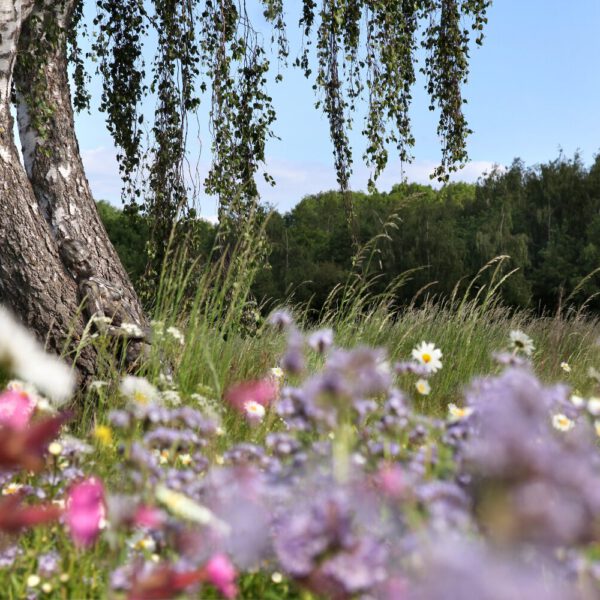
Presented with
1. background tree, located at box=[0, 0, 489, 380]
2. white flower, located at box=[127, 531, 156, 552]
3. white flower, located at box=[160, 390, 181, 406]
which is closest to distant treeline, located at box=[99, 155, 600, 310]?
background tree, located at box=[0, 0, 489, 380]

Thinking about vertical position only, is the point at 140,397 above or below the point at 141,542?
above

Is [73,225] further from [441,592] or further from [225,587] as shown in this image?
[441,592]

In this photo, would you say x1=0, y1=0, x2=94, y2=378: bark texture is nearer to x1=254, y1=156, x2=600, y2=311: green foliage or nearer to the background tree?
the background tree

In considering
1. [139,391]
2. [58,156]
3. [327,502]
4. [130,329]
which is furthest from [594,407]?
[58,156]

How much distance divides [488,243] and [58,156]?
30.9 m

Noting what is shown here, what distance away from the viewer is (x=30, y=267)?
470 cm

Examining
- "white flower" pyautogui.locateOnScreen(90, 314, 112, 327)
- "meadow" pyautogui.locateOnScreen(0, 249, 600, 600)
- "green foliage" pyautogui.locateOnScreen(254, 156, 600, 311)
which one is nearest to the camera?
"meadow" pyautogui.locateOnScreen(0, 249, 600, 600)

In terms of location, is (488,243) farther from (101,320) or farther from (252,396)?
(252,396)

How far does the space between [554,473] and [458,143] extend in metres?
6.71

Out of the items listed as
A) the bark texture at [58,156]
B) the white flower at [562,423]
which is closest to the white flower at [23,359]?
the white flower at [562,423]

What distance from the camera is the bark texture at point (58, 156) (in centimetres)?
512

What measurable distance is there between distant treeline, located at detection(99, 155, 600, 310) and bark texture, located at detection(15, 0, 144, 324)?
2538cm

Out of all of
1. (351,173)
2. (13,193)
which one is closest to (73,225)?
(13,193)

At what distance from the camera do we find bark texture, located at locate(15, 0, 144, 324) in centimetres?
512
